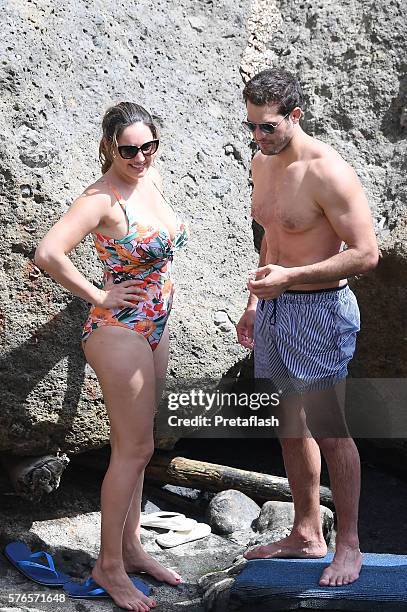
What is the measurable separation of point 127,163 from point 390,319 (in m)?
1.95

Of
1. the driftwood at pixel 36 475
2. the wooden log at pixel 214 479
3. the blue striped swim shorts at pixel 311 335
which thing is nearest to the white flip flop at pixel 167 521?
the wooden log at pixel 214 479

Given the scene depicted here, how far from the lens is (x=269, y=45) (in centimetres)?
545

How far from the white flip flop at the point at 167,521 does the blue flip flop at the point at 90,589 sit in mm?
715

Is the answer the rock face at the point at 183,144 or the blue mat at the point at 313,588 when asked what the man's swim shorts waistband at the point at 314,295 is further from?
the blue mat at the point at 313,588

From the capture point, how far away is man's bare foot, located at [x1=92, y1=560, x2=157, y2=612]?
3.89 m

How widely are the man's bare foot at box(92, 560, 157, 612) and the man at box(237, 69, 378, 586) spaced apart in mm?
691

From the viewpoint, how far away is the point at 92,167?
4668 mm

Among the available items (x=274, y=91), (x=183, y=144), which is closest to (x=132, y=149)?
(x=274, y=91)

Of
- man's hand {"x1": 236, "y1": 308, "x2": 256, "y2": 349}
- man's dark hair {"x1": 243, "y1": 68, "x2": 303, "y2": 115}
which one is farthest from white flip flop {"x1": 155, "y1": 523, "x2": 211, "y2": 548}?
man's dark hair {"x1": 243, "y1": 68, "x2": 303, "y2": 115}

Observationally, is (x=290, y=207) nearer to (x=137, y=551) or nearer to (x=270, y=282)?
(x=270, y=282)

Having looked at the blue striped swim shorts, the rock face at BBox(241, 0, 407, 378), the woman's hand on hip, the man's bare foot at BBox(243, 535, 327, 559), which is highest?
the rock face at BBox(241, 0, 407, 378)

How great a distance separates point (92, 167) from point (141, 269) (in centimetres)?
96

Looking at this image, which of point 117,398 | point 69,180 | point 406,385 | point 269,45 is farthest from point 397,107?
point 117,398

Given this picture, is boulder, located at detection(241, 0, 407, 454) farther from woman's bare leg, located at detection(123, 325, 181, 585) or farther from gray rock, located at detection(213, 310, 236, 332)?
woman's bare leg, located at detection(123, 325, 181, 585)
